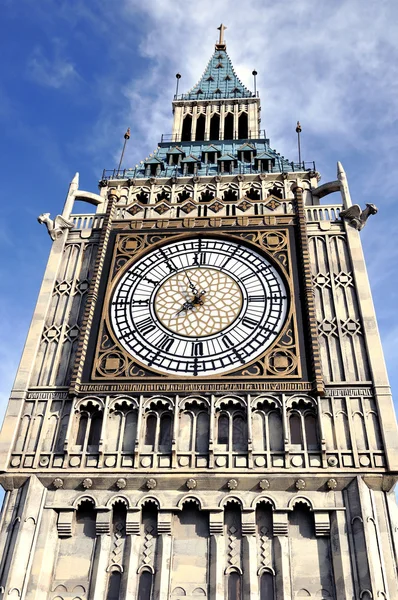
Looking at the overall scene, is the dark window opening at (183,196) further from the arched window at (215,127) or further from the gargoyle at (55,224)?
the arched window at (215,127)

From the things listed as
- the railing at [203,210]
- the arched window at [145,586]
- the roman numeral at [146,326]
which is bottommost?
the arched window at [145,586]

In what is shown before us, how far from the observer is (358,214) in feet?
71.0

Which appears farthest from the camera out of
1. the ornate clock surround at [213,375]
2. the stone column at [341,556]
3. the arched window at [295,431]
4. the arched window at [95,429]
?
the ornate clock surround at [213,375]

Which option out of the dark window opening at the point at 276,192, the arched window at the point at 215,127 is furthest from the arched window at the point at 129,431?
the arched window at the point at 215,127

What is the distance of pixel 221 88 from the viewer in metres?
33.0

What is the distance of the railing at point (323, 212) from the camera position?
2227cm

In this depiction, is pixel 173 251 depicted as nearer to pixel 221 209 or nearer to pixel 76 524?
pixel 221 209

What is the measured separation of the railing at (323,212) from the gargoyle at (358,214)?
52cm

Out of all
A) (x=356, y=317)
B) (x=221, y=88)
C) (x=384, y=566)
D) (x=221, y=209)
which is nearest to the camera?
(x=384, y=566)

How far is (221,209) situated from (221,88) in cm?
1236

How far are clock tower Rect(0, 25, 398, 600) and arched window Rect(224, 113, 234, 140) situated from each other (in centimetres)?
700

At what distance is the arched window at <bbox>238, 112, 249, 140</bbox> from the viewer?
2937cm

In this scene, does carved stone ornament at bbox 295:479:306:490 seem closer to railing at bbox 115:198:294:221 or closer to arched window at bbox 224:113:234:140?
railing at bbox 115:198:294:221

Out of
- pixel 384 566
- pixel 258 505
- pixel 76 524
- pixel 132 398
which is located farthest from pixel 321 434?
pixel 76 524
